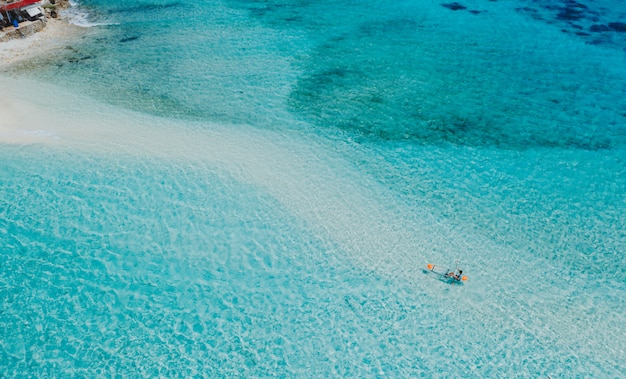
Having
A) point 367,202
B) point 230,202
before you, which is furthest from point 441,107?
point 230,202

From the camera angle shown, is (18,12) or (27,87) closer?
(27,87)

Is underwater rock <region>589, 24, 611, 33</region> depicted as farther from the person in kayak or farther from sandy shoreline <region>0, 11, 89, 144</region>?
sandy shoreline <region>0, 11, 89, 144</region>

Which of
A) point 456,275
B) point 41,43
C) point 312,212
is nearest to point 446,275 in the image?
point 456,275

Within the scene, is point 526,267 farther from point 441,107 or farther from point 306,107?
point 306,107

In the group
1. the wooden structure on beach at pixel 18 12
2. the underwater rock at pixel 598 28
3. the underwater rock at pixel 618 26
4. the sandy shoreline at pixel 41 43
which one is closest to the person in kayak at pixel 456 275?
the sandy shoreline at pixel 41 43

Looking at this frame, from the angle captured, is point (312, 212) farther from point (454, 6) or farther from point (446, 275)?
point (454, 6)

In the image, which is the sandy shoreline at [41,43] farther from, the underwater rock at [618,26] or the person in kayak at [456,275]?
the underwater rock at [618,26]

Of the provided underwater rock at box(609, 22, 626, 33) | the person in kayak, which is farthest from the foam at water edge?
underwater rock at box(609, 22, 626, 33)
